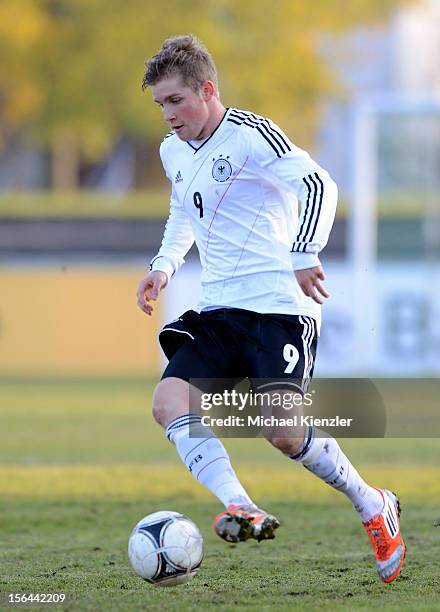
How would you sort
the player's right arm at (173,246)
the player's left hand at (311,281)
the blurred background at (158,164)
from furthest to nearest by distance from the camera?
the blurred background at (158,164), the player's right arm at (173,246), the player's left hand at (311,281)

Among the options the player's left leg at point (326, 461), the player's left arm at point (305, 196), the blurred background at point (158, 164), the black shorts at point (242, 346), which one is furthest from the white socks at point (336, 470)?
the blurred background at point (158, 164)

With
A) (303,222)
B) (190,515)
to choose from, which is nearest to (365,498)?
(303,222)

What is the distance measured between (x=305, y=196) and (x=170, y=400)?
A: 1017 mm

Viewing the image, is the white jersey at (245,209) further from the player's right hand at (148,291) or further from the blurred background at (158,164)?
the blurred background at (158,164)

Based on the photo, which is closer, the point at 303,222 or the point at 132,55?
the point at 303,222

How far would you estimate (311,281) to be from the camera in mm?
5348

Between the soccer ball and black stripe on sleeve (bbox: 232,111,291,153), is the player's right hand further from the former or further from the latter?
the soccer ball

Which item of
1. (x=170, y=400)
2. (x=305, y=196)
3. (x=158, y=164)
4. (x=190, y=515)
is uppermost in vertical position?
(x=158, y=164)

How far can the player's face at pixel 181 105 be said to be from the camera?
5590 mm

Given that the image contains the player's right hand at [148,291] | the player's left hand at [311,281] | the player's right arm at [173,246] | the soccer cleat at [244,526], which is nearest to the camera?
the soccer cleat at [244,526]

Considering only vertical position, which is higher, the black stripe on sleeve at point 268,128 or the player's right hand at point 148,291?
the black stripe on sleeve at point 268,128

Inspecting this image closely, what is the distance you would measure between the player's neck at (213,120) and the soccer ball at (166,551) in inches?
65.5

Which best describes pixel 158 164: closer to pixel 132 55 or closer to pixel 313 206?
pixel 132 55

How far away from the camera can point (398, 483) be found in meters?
9.16
